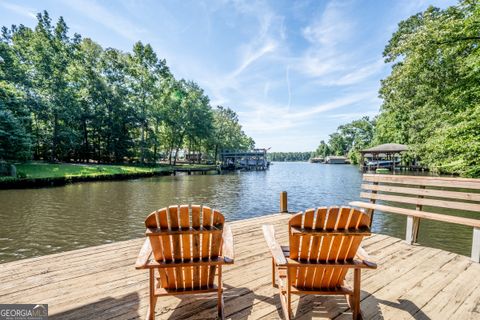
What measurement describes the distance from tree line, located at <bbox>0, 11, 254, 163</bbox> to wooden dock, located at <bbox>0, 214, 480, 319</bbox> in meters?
19.7

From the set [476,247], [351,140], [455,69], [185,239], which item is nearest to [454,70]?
[455,69]

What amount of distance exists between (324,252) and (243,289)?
3.67ft

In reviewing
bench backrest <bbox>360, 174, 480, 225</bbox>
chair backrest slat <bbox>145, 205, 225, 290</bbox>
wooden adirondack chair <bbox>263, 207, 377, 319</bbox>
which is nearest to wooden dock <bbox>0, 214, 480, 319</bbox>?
wooden adirondack chair <bbox>263, 207, 377, 319</bbox>

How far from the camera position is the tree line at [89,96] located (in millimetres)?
22641

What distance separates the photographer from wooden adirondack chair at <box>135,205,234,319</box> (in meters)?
1.75

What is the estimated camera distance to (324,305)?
2236mm

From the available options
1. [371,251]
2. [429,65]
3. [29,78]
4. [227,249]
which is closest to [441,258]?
[371,251]

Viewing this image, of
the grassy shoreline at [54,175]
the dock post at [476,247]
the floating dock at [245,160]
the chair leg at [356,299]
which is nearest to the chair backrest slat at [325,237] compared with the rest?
the chair leg at [356,299]

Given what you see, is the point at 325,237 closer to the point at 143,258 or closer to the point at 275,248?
the point at 275,248

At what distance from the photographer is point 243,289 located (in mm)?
2502

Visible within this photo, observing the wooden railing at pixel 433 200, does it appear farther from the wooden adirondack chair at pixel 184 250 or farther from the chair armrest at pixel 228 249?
the wooden adirondack chair at pixel 184 250

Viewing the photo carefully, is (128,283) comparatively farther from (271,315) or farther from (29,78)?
(29,78)

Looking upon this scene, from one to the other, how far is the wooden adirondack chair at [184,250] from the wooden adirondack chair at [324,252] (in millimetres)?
564

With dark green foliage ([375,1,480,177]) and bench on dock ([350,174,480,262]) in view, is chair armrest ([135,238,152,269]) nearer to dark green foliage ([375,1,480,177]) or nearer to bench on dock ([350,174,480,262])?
bench on dock ([350,174,480,262])
